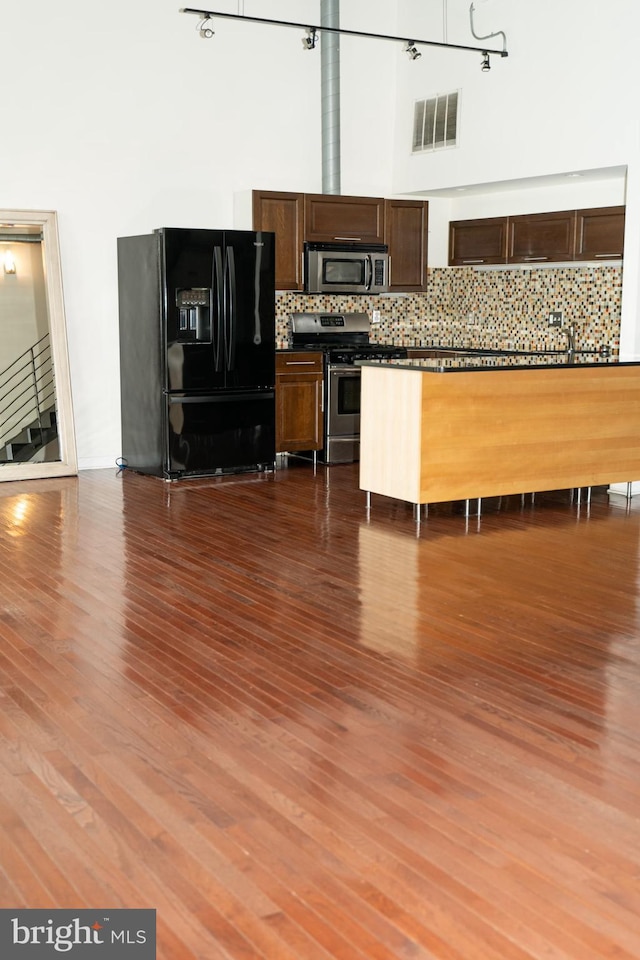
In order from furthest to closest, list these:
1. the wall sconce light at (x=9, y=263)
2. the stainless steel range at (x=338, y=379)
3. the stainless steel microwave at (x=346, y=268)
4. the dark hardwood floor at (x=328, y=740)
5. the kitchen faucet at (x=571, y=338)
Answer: the stainless steel microwave at (x=346, y=268), the stainless steel range at (x=338, y=379), the kitchen faucet at (x=571, y=338), the wall sconce light at (x=9, y=263), the dark hardwood floor at (x=328, y=740)

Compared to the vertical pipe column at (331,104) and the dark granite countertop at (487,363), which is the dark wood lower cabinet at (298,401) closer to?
the vertical pipe column at (331,104)

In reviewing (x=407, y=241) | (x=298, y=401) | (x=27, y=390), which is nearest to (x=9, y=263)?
(x=27, y=390)

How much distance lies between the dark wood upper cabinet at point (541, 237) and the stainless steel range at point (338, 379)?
134 cm

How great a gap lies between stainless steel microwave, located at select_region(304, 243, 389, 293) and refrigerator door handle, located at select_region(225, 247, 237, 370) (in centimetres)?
103

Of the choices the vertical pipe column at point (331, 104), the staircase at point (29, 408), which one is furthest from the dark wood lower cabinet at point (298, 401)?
the staircase at point (29, 408)

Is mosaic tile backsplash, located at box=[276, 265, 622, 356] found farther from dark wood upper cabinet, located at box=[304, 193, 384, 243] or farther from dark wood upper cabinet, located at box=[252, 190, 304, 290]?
dark wood upper cabinet, located at box=[304, 193, 384, 243]

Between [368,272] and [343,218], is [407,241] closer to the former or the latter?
[368,272]

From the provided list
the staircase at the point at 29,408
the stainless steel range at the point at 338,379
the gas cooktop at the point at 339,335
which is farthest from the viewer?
the gas cooktop at the point at 339,335

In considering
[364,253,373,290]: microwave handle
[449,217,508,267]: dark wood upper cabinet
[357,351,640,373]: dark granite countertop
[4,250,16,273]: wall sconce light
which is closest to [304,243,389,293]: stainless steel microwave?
[364,253,373,290]: microwave handle

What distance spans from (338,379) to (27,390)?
259 cm

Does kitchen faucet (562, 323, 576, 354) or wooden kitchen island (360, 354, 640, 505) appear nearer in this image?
wooden kitchen island (360, 354, 640, 505)

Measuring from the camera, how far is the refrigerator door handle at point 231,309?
828 cm

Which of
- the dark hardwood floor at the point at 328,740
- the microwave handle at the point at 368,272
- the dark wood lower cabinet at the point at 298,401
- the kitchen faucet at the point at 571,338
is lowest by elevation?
the dark hardwood floor at the point at 328,740

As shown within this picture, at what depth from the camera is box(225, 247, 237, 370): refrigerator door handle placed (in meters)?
8.28
